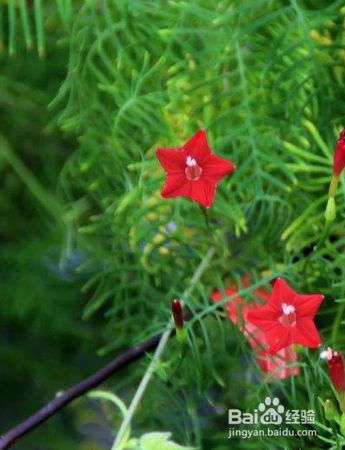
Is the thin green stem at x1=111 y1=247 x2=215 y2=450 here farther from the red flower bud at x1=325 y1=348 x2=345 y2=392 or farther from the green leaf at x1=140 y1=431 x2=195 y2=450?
the red flower bud at x1=325 y1=348 x2=345 y2=392

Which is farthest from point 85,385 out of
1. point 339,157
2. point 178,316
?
point 339,157

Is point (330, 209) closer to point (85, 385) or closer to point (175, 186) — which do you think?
point (175, 186)

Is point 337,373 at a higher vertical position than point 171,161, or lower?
lower

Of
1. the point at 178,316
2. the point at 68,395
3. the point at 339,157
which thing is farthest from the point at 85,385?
the point at 339,157

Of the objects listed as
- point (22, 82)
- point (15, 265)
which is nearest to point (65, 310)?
point (15, 265)

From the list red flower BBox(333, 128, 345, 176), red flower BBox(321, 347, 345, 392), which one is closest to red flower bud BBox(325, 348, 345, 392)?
red flower BBox(321, 347, 345, 392)

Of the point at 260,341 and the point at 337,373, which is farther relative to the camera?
the point at 260,341

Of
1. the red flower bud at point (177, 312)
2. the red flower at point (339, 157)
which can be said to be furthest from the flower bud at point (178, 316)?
the red flower at point (339, 157)
